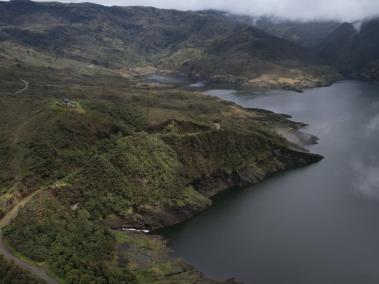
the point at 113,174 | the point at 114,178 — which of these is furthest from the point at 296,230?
the point at 113,174

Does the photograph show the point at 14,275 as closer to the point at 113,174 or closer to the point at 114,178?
the point at 114,178

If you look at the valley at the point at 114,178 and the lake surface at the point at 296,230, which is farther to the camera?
the lake surface at the point at 296,230

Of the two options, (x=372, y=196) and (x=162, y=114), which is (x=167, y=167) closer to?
(x=162, y=114)

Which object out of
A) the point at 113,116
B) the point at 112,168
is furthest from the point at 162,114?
the point at 112,168

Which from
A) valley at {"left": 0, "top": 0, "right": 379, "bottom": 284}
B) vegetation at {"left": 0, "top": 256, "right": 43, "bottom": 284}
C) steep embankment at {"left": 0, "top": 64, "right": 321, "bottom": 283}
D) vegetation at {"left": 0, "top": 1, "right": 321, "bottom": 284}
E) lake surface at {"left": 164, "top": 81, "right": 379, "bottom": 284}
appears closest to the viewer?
vegetation at {"left": 0, "top": 256, "right": 43, "bottom": 284}

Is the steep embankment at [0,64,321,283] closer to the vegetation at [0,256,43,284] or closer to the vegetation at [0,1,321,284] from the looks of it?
the vegetation at [0,1,321,284]

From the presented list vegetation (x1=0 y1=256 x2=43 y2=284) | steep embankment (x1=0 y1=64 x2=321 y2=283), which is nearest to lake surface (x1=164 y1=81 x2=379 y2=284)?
steep embankment (x1=0 y1=64 x2=321 y2=283)

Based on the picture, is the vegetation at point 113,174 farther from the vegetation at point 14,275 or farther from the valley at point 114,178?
the vegetation at point 14,275

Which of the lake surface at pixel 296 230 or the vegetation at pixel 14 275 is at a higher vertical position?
the vegetation at pixel 14 275

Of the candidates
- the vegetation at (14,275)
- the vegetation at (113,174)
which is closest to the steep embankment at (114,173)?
the vegetation at (113,174)
